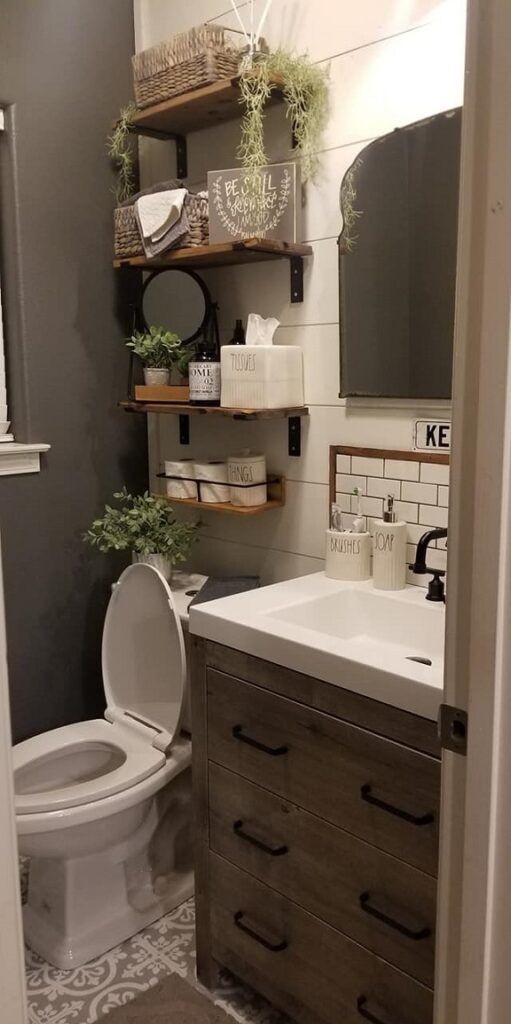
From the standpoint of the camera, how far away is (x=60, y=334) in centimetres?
221

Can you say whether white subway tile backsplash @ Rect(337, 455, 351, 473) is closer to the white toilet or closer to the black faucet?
the black faucet

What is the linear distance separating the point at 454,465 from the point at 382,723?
62 centimetres

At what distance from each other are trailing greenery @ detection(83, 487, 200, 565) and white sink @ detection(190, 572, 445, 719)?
418 millimetres

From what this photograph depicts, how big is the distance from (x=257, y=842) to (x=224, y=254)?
1260mm

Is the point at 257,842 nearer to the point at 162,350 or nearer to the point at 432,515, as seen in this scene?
the point at 432,515

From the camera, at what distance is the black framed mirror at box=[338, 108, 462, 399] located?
63.4 inches

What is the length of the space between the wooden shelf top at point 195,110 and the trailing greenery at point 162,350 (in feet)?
1.67

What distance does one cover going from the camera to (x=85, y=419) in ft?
7.52

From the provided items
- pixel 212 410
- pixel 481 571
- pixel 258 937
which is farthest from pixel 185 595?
pixel 481 571

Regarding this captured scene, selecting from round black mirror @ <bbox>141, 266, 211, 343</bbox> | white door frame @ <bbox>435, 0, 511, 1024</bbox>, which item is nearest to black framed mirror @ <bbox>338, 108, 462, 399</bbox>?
round black mirror @ <bbox>141, 266, 211, 343</bbox>

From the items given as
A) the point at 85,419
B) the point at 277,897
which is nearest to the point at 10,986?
the point at 277,897

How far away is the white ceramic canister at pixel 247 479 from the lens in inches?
78.4

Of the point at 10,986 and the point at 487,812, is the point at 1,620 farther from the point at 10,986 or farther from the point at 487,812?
the point at 487,812

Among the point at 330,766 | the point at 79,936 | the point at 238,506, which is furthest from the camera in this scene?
the point at 238,506
